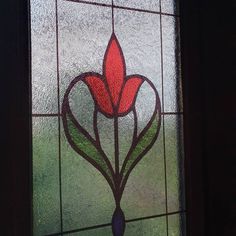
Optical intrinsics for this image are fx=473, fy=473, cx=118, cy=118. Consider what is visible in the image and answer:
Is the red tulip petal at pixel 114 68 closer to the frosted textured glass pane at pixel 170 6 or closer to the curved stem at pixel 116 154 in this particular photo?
the curved stem at pixel 116 154

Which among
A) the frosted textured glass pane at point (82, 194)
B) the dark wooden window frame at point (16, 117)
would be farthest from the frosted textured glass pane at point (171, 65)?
the dark wooden window frame at point (16, 117)

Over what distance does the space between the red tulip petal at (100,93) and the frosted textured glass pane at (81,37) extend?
28 mm

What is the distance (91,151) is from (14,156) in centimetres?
23

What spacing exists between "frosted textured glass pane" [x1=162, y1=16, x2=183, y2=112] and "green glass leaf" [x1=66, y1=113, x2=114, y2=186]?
Answer: 283mm

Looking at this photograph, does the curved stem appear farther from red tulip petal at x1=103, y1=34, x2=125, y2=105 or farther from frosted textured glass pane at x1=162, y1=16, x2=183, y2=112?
frosted textured glass pane at x1=162, y1=16, x2=183, y2=112

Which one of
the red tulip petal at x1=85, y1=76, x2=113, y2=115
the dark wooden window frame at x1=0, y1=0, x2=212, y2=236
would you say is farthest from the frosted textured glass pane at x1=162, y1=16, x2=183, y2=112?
the dark wooden window frame at x1=0, y1=0, x2=212, y2=236

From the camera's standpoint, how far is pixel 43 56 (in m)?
1.25

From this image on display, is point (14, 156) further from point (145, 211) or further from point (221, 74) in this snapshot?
point (221, 74)

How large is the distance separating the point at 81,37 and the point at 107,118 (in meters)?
0.24

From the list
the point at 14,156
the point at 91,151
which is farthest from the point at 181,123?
the point at 14,156

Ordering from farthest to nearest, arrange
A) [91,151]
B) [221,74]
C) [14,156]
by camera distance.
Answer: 1. [221,74]
2. [91,151]
3. [14,156]

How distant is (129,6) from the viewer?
4.65 ft

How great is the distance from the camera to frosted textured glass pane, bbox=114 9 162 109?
140cm

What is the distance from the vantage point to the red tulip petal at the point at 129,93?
1387 mm
